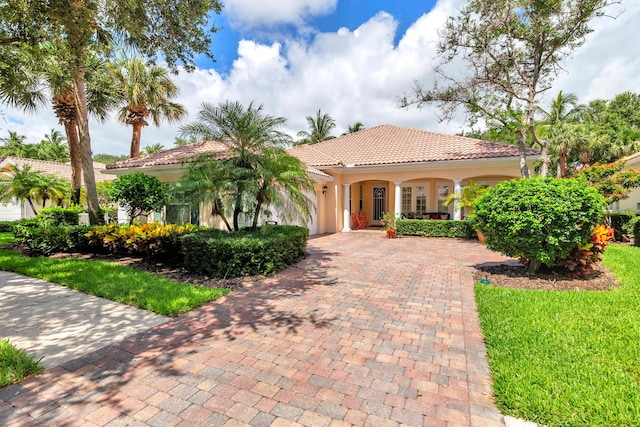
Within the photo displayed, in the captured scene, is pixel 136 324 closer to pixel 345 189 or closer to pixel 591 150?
pixel 345 189

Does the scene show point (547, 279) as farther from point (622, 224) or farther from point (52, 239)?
point (52, 239)

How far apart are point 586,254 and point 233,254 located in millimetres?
7719

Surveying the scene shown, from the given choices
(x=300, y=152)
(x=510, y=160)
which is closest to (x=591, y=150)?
(x=510, y=160)

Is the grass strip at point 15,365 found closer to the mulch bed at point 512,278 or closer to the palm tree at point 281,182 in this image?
the mulch bed at point 512,278

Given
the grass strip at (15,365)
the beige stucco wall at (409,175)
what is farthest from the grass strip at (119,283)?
the beige stucco wall at (409,175)

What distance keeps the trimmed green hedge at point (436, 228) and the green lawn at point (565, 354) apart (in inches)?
335

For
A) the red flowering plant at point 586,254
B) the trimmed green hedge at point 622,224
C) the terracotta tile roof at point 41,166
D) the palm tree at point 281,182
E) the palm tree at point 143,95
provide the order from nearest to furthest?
1. the red flowering plant at point 586,254
2. the palm tree at point 281,182
3. the trimmed green hedge at point 622,224
4. the palm tree at point 143,95
5. the terracotta tile roof at point 41,166

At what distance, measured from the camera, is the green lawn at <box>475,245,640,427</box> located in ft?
8.49

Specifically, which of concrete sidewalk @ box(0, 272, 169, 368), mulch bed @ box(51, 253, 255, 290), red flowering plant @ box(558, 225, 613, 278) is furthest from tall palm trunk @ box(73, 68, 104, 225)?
red flowering plant @ box(558, 225, 613, 278)

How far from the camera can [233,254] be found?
22.7ft

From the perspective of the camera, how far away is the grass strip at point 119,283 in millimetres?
5289

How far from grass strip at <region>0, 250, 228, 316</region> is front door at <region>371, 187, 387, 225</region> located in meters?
15.7

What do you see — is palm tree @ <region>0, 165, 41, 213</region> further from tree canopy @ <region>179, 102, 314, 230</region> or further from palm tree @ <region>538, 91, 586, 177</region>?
palm tree @ <region>538, 91, 586, 177</region>

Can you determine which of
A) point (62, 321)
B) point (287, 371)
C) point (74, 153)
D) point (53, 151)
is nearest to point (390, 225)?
point (287, 371)
